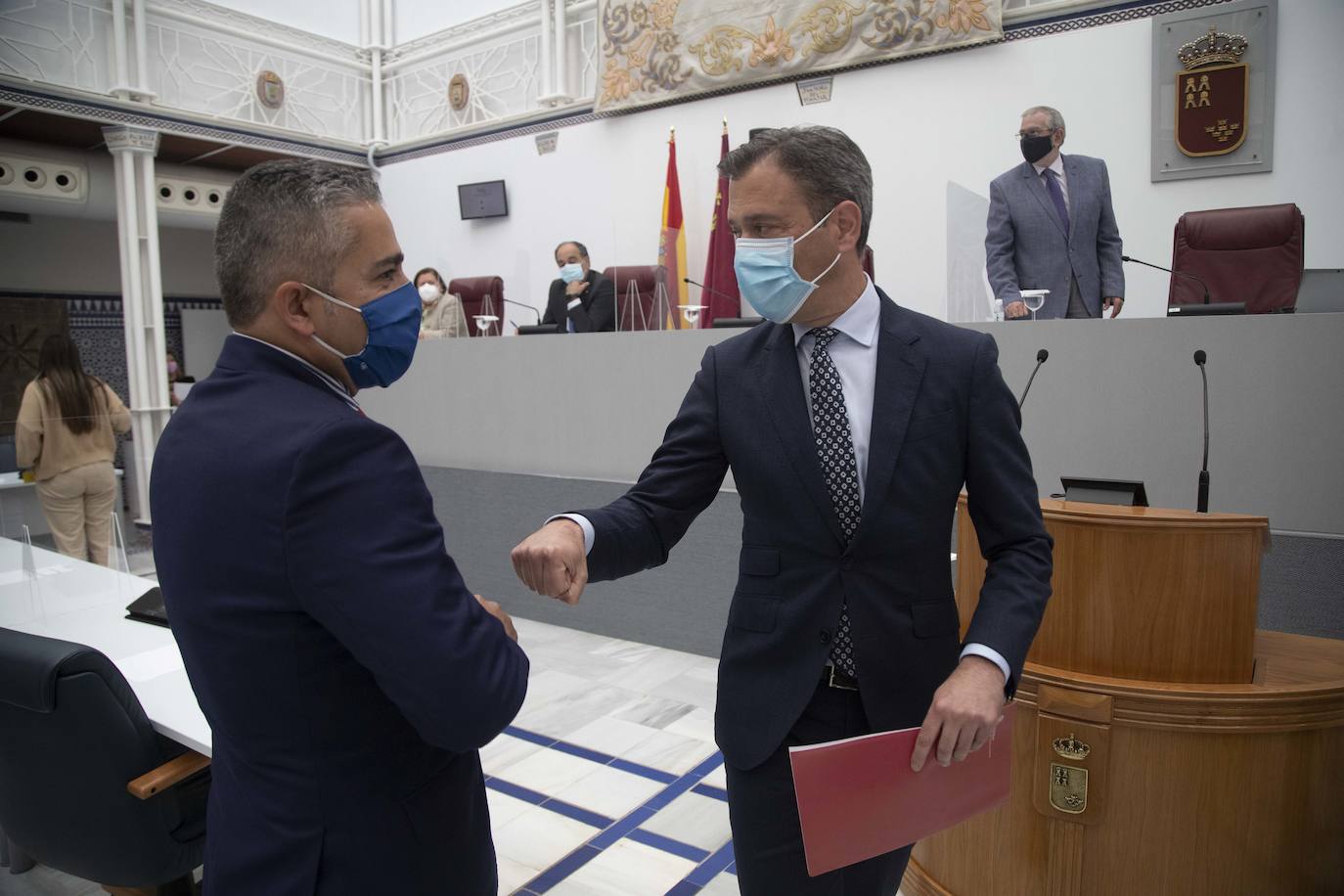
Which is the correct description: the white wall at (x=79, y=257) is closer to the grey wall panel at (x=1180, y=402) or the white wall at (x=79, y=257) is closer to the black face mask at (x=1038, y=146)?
the black face mask at (x=1038, y=146)

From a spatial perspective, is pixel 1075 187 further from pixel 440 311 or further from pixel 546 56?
pixel 546 56

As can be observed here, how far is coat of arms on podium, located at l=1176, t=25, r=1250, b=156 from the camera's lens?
5.45 m

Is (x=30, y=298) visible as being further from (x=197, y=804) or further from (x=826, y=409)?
(x=826, y=409)

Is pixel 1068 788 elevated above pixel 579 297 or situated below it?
below

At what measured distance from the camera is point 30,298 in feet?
34.9

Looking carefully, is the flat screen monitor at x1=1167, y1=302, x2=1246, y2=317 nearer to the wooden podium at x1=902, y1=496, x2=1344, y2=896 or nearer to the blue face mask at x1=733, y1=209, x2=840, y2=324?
the wooden podium at x1=902, y1=496, x2=1344, y2=896

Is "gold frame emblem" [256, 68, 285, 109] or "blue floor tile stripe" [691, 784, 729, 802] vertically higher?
"gold frame emblem" [256, 68, 285, 109]

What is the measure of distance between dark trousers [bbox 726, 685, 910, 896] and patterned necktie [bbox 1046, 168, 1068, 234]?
12.0 feet

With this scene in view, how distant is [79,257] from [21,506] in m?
8.36

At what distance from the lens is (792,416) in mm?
1335

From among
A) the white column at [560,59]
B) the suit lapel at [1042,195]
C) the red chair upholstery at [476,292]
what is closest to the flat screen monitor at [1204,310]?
the suit lapel at [1042,195]

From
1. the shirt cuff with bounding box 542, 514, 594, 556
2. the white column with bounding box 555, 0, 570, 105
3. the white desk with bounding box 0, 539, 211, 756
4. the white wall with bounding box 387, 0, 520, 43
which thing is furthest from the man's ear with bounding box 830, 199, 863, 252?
the white wall with bounding box 387, 0, 520, 43

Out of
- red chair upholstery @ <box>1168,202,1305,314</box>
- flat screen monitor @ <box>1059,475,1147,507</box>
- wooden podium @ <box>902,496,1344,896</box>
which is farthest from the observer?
red chair upholstery @ <box>1168,202,1305,314</box>

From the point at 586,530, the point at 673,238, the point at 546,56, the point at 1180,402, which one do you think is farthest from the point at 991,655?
the point at 546,56
